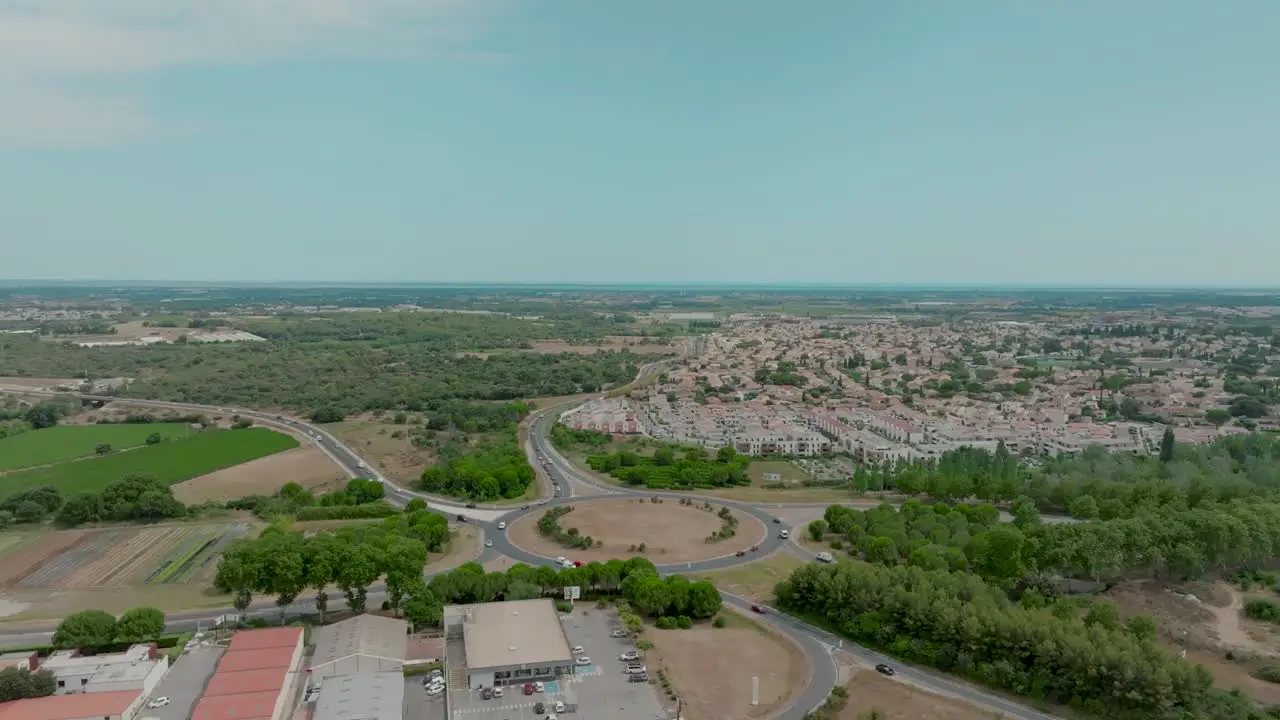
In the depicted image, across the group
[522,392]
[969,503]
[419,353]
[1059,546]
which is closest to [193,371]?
[419,353]

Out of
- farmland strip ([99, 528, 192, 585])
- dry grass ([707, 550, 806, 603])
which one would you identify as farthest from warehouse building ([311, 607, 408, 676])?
dry grass ([707, 550, 806, 603])

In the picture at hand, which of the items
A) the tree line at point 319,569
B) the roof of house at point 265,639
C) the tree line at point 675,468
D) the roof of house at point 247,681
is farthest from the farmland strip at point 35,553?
A: the tree line at point 675,468

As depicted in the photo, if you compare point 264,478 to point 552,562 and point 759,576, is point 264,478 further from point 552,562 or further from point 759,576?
point 759,576

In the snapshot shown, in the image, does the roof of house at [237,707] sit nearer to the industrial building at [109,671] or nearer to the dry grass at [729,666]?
the industrial building at [109,671]

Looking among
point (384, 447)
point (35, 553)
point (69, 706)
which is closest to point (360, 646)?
point (69, 706)

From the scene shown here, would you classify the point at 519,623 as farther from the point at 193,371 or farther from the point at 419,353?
the point at 419,353

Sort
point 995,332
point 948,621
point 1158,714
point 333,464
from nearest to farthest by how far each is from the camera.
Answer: point 1158,714 → point 948,621 → point 333,464 → point 995,332

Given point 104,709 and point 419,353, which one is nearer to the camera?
point 104,709
